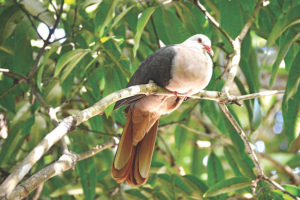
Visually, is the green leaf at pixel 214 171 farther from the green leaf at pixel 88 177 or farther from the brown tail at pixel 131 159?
the green leaf at pixel 88 177

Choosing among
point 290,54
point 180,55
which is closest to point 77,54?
point 180,55

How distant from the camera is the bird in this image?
2254 mm

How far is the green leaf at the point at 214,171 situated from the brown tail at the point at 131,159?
0.61m

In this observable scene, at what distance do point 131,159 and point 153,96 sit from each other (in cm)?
39

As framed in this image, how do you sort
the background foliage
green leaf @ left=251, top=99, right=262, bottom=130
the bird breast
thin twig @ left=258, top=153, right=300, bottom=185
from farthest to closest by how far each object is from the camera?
thin twig @ left=258, top=153, right=300, bottom=185 → green leaf @ left=251, top=99, right=262, bottom=130 → the background foliage → the bird breast

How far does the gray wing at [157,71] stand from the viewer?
7.57 feet

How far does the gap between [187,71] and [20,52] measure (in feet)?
3.83

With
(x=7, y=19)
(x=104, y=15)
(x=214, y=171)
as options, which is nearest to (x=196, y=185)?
(x=214, y=171)

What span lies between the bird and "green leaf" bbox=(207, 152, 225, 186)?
0.60 metres

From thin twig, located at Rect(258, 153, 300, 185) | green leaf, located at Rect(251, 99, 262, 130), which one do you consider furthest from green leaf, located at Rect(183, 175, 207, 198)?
thin twig, located at Rect(258, 153, 300, 185)

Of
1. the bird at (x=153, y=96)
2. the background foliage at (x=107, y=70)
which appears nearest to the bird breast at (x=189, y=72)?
the bird at (x=153, y=96)

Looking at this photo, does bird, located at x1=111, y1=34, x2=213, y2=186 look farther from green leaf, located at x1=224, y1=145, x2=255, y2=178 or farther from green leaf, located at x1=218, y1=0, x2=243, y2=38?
green leaf, located at x1=224, y1=145, x2=255, y2=178

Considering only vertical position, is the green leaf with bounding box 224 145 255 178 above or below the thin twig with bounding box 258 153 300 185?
above

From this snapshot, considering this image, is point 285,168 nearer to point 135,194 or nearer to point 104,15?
point 135,194
